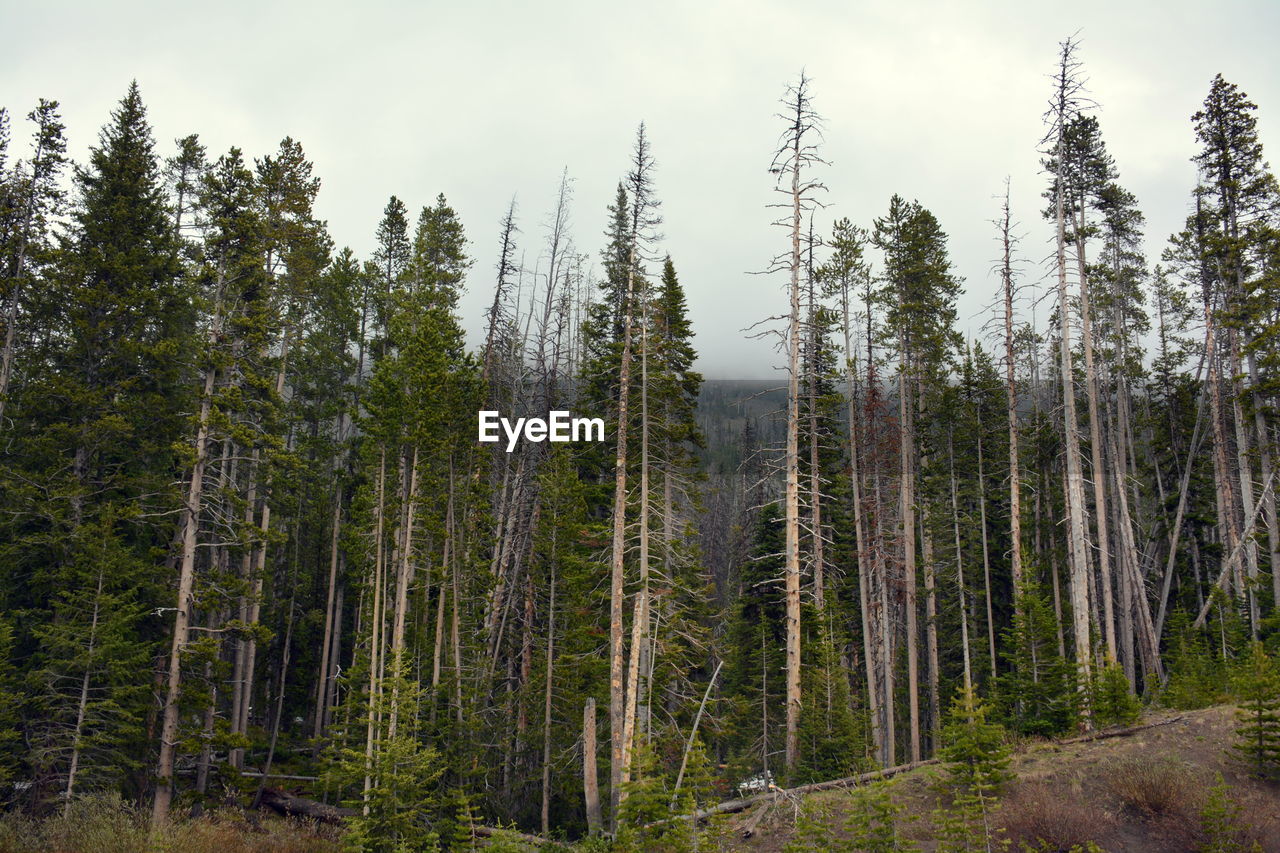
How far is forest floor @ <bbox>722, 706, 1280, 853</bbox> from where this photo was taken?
12.0 meters

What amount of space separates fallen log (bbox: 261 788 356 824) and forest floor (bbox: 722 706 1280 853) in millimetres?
14377

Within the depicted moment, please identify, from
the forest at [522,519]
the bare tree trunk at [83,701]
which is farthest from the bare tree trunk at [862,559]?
the bare tree trunk at [83,701]

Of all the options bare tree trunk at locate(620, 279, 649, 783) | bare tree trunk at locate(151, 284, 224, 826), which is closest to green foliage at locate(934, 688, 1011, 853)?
bare tree trunk at locate(620, 279, 649, 783)

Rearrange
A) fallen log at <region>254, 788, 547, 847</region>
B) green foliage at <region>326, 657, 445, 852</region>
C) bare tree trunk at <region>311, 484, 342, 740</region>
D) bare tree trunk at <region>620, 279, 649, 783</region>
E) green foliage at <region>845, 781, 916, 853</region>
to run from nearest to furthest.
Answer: green foliage at <region>845, 781, 916, 853</region> → green foliage at <region>326, 657, 445, 852</region> → bare tree trunk at <region>620, 279, 649, 783</region> → fallen log at <region>254, 788, 547, 847</region> → bare tree trunk at <region>311, 484, 342, 740</region>

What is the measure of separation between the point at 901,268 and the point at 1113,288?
1009 centimetres

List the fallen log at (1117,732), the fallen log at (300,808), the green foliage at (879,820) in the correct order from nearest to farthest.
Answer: the green foliage at (879,820)
the fallen log at (1117,732)
the fallen log at (300,808)

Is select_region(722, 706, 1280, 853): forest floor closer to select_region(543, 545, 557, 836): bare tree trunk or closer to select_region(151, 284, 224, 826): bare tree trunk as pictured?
select_region(543, 545, 557, 836): bare tree trunk

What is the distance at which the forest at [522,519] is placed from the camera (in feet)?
59.1

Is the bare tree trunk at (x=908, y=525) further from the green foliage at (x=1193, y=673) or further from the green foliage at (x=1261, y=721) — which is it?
the green foliage at (x=1261, y=721)

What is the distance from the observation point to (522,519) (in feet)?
93.7

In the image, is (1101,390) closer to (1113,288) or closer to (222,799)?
(1113,288)

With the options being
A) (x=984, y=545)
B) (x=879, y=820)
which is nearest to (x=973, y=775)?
(x=879, y=820)

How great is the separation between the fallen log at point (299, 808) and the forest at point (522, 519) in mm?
210

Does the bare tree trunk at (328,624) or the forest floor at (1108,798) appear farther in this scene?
the bare tree trunk at (328,624)
